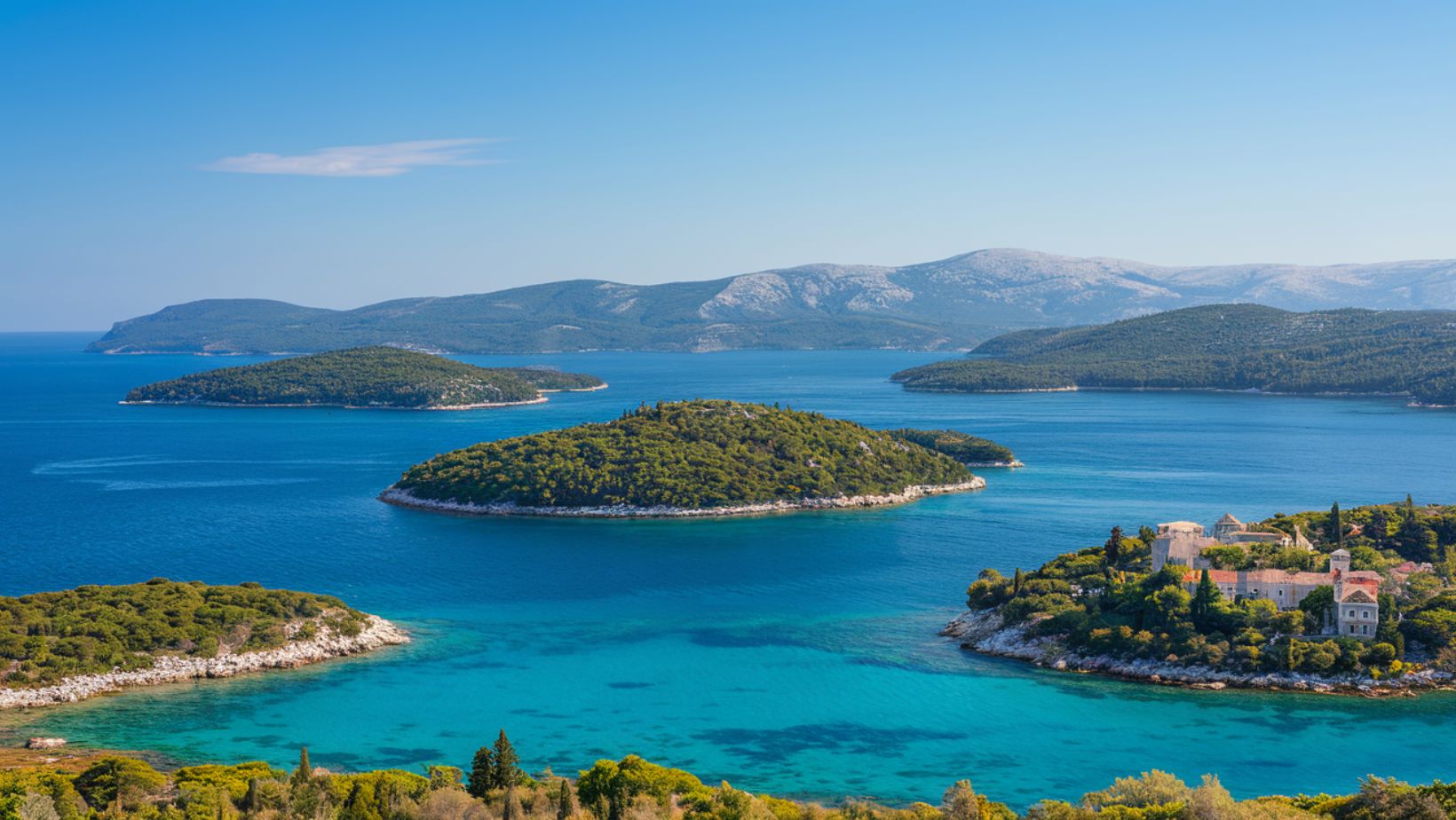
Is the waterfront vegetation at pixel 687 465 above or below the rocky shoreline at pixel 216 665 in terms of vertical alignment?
above

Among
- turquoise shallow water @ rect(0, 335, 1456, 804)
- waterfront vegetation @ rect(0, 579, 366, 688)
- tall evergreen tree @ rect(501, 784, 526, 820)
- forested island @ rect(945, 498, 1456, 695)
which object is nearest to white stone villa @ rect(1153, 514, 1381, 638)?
forested island @ rect(945, 498, 1456, 695)

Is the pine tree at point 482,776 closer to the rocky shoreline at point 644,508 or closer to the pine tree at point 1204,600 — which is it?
the pine tree at point 1204,600

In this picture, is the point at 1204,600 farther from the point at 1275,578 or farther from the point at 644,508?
the point at 644,508

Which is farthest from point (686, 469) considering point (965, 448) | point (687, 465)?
point (965, 448)

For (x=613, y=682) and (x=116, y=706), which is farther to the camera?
(x=613, y=682)

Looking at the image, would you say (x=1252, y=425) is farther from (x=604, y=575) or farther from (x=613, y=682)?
(x=613, y=682)

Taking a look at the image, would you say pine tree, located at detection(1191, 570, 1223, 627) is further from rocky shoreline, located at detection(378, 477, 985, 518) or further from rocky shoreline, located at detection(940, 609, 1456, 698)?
rocky shoreline, located at detection(378, 477, 985, 518)

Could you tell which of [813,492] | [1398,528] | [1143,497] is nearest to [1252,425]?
[1143,497]

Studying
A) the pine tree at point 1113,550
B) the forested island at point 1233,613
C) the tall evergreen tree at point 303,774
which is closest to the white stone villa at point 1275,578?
the forested island at point 1233,613
